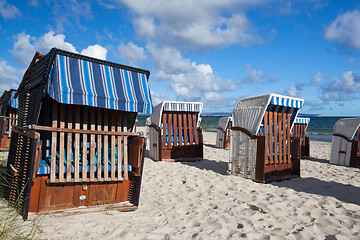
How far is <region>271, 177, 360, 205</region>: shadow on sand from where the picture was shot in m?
4.70

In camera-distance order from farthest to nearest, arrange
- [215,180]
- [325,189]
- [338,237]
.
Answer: [215,180] → [325,189] → [338,237]

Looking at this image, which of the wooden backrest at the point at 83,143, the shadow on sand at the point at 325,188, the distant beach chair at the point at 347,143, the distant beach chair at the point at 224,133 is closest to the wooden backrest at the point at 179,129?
the shadow on sand at the point at 325,188

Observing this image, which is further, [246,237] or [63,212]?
[63,212]

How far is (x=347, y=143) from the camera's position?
9.10 metres

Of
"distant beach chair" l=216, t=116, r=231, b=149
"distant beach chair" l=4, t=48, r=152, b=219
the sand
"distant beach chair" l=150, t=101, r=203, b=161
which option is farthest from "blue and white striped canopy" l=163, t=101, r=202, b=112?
"distant beach chair" l=216, t=116, r=231, b=149

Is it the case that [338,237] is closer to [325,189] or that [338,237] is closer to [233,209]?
[233,209]

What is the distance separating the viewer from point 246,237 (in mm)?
3035

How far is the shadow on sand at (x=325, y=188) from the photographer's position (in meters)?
4.70

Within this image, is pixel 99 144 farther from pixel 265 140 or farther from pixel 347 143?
pixel 347 143

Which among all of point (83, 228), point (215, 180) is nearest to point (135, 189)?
point (83, 228)

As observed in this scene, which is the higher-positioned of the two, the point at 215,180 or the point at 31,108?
the point at 31,108

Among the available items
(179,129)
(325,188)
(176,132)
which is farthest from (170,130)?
(325,188)

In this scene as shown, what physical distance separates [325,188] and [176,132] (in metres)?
5.24

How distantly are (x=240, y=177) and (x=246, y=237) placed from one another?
3461 mm
